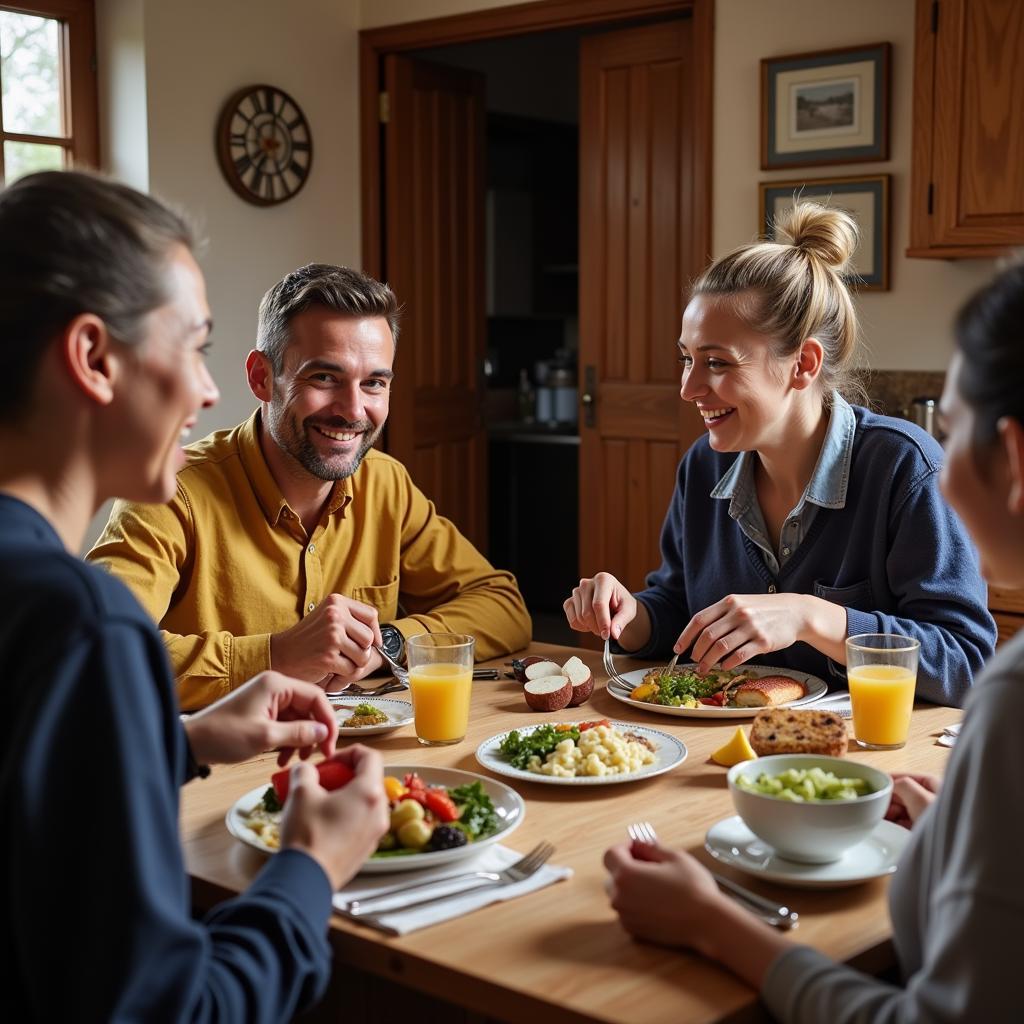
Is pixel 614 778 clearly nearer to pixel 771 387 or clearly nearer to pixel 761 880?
pixel 761 880

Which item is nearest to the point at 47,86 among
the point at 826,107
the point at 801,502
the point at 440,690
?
the point at 826,107

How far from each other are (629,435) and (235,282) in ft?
5.02

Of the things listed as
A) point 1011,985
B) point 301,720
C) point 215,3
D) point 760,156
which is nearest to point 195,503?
point 301,720

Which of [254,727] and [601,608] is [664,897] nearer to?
[254,727]

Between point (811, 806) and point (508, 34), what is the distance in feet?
13.8

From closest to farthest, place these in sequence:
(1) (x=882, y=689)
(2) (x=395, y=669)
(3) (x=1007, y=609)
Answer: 1. (1) (x=882, y=689)
2. (2) (x=395, y=669)
3. (3) (x=1007, y=609)

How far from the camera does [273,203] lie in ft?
16.4

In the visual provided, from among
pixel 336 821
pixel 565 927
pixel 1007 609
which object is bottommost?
pixel 1007 609

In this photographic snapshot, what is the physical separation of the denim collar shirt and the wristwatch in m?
0.62

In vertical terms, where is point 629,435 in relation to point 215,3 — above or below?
below

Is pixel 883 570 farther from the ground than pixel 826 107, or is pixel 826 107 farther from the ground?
pixel 826 107

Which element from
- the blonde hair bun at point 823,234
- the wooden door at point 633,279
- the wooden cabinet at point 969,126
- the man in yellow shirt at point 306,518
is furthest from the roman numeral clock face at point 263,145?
the blonde hair bun at point 823,234

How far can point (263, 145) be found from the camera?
16.3ft

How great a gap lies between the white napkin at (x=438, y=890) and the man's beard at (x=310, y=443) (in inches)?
41.2
